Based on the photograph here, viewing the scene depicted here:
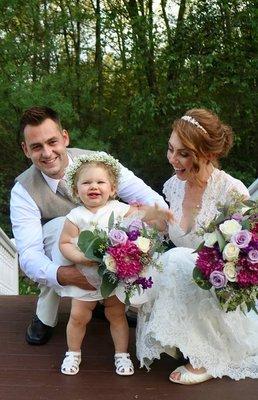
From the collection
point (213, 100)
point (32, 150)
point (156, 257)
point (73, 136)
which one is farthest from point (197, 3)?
point (156, 257)

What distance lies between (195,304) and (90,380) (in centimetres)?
64

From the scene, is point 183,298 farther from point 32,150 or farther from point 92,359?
point 32,150

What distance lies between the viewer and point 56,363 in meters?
3.08

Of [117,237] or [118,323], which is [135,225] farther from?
[118,323]

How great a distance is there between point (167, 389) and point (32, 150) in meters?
1.54

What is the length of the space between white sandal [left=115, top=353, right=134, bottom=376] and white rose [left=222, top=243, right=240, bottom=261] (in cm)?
82

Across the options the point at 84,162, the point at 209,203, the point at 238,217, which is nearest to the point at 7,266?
the point at 84,162

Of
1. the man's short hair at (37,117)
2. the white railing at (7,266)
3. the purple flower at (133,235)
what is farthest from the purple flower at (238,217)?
the white railing at (7,266)

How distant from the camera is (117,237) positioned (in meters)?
2.65

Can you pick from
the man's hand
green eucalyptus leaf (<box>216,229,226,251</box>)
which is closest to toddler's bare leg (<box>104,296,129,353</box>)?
the man's hand

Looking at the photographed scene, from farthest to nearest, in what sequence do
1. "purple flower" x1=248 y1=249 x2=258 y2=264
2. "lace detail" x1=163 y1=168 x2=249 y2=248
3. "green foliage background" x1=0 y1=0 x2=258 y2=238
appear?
"green foliage background" x1=0 y1=0 x2=258 y2=238 < "lace detail" x1=163 y1=168 x2=249 y2=248 < "purple flower" x1=248 y1=249 x2=258 y2=264

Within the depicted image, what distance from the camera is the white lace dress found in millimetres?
2754

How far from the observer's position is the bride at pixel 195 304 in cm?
277

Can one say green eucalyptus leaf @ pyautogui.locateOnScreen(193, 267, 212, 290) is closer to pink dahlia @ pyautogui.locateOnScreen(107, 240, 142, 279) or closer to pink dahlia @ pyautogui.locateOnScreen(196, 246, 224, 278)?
pink dahlia @ pyautogui.locateOnScreen(196, 246, 224, 278)
